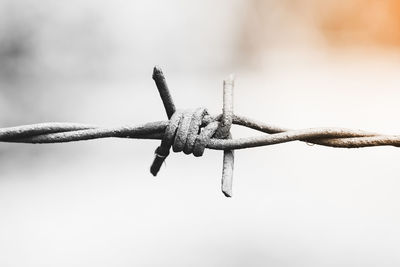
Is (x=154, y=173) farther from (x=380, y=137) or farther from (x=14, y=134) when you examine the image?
(x=380, y=137)

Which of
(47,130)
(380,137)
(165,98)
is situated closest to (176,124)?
(165,98)

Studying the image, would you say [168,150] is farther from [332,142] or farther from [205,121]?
[332,142]

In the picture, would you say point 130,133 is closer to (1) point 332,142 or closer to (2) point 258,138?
(2) point 258,138

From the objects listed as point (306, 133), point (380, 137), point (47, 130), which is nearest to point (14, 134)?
point (47, 130)

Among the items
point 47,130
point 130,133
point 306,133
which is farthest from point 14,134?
point 306,133
